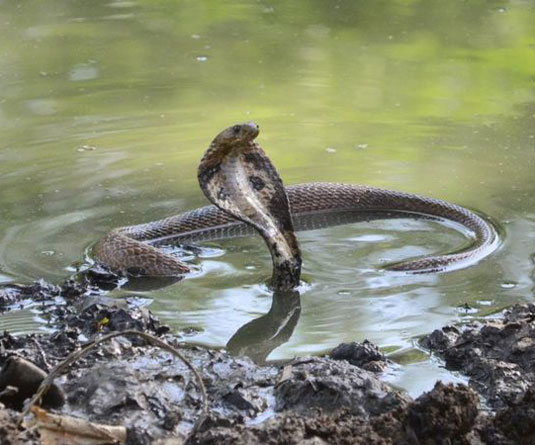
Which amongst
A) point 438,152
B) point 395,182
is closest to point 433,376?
point 395,182

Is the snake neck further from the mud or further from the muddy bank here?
the mud

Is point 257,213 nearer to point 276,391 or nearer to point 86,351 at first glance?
point 276,391

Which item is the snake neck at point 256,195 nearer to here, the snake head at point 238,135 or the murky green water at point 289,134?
the snake head at point 238,135

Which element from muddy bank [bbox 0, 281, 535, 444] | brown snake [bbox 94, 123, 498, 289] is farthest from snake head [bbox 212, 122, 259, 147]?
muddy bank [bbox 0, 281, 535, 444]

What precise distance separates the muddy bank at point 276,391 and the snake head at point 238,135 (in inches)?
35.6

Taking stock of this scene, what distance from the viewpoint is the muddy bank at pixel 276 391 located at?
347 centimetres

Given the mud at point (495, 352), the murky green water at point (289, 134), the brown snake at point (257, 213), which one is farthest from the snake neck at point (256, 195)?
the mud at point (495, 352)

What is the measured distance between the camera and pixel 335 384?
397 cm

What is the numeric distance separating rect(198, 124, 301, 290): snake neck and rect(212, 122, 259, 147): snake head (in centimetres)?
4

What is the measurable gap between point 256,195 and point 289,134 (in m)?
3.24

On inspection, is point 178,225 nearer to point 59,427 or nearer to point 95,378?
point 95,378

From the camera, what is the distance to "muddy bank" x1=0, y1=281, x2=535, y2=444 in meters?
3.47

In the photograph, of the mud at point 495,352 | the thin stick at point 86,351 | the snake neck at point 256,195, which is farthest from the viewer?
the snake neck at point 256,195

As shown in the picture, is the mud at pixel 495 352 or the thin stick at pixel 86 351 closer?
the thin stick at pixel 86 351
